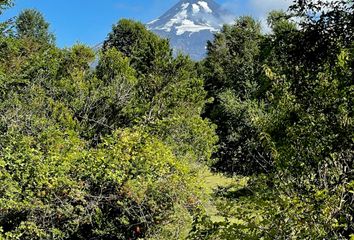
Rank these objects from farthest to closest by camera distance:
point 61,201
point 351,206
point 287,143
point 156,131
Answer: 1. point 156,131
2. point 61,201
3. point 287,143
4. point 351,206

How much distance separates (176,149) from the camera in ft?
59.1

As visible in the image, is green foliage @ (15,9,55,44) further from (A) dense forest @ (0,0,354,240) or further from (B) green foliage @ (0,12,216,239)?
(B) green foliage @ (0,12,216,239)

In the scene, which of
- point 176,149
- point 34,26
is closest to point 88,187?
point 176,149

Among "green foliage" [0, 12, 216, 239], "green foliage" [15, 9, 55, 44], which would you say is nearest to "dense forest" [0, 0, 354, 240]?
"green foliage" [0, 12, 216, 239]

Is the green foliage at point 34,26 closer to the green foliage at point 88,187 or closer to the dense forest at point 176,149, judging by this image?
the dense forest at point 176,149

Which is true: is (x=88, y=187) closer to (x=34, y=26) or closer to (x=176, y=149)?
(x=176, y=149)

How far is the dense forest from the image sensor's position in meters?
5.32

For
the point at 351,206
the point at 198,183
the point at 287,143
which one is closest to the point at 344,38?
the point at 287,143

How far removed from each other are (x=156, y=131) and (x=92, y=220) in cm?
564

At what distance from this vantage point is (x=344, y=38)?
6.58 meters

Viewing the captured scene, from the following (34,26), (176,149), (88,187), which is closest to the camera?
(88,187)

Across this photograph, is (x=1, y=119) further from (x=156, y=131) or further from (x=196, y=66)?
(x=196, y=66)

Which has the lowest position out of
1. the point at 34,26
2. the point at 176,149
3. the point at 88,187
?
the point at 88,187

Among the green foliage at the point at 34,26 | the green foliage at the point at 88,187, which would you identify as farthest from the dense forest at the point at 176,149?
the green foliage at the point at 34,26
